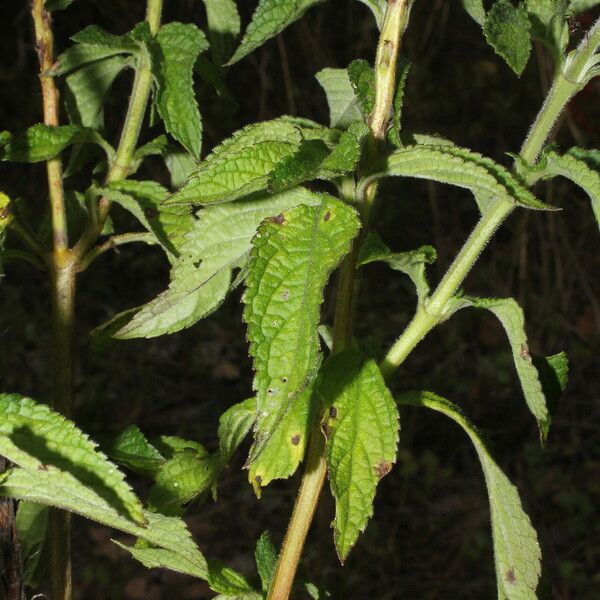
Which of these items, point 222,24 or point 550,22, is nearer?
point 550,22

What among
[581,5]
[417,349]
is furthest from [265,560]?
[417,349]

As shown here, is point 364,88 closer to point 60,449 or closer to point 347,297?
point 347,297

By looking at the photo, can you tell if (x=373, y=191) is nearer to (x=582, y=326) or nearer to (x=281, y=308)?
(x=281, y=308)

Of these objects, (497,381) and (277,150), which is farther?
(497,381)

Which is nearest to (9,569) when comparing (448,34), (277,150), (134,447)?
(134,447)

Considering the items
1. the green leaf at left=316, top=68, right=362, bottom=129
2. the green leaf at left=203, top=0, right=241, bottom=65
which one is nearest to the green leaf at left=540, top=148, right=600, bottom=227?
the green leaf at left=316, top=68, right=362, bottom=129
